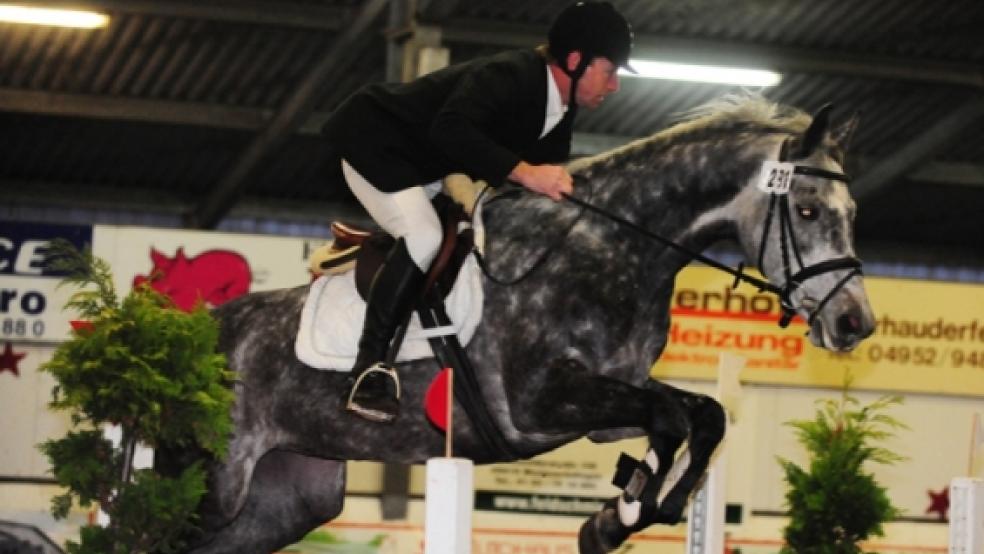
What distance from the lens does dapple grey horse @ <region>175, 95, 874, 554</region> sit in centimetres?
414

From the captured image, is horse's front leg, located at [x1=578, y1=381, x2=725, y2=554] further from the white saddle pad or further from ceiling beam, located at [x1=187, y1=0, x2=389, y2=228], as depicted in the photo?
ceiling beam, located at [x1=187, y1=0, x2=389, y2=228]

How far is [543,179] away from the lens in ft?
13.8

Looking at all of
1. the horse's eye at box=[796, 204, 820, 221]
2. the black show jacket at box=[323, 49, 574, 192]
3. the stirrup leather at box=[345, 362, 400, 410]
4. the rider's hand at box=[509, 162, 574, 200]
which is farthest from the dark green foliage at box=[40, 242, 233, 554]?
the horse's eye at box=[796, 204, 820, 221]

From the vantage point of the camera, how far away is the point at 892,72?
11625mm

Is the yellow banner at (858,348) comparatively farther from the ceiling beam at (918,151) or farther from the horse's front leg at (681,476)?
the ceiling beam at (918,151)

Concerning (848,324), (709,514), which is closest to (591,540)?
(709,514)

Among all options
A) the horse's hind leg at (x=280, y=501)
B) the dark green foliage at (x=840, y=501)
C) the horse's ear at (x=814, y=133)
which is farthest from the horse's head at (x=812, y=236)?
the horse's hind leg at (x=280, y=501)

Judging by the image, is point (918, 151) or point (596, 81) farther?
point (918, 151)

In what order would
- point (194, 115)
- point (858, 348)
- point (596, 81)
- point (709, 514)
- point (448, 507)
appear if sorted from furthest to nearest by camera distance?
1. point (194, 115)
2. point (858, 348)
3. point (709, 514)
4. point (596, 81)
5. point (448, 507)

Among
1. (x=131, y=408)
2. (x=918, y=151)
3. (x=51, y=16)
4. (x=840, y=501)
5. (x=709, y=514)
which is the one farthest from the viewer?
(x=918, y=151)

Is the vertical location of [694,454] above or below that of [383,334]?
below

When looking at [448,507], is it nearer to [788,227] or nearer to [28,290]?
[788,227]

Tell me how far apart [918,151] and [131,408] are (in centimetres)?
976

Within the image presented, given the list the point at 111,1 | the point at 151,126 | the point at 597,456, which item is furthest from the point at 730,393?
the point at 151,126
